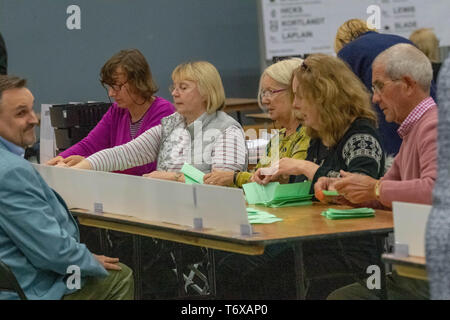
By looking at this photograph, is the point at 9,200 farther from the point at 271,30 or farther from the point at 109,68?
the point at 271,30

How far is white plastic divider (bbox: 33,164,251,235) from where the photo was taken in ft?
10.0

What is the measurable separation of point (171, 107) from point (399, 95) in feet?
6.29

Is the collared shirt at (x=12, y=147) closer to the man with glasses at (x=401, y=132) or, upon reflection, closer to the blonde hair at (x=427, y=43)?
the man with glasses at (x=401, y=132)

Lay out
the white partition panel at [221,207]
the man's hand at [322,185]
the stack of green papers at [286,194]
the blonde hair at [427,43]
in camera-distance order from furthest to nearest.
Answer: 1. the blonde hair at [427,43]
2. the stack of green papers at [286,194]
3. the man's hand at [322,185]
4. the white partition panel at [221,207]

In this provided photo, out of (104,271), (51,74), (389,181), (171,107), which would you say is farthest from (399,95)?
(51,74)

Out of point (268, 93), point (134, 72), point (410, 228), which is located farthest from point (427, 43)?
point (410, 228)

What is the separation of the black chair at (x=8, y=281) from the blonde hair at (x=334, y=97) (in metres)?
1.35

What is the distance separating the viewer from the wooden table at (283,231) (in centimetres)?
292

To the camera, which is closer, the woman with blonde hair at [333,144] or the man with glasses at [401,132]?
the man with glasses at [401,132]

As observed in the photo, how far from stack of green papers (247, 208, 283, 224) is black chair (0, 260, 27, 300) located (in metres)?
0.85

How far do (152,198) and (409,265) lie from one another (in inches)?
50.5

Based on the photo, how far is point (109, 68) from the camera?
501cm

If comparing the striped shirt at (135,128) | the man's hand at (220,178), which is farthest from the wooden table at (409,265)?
the striped shirt at (135,128)

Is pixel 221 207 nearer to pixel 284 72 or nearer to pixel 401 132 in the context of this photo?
pixel 401 132
